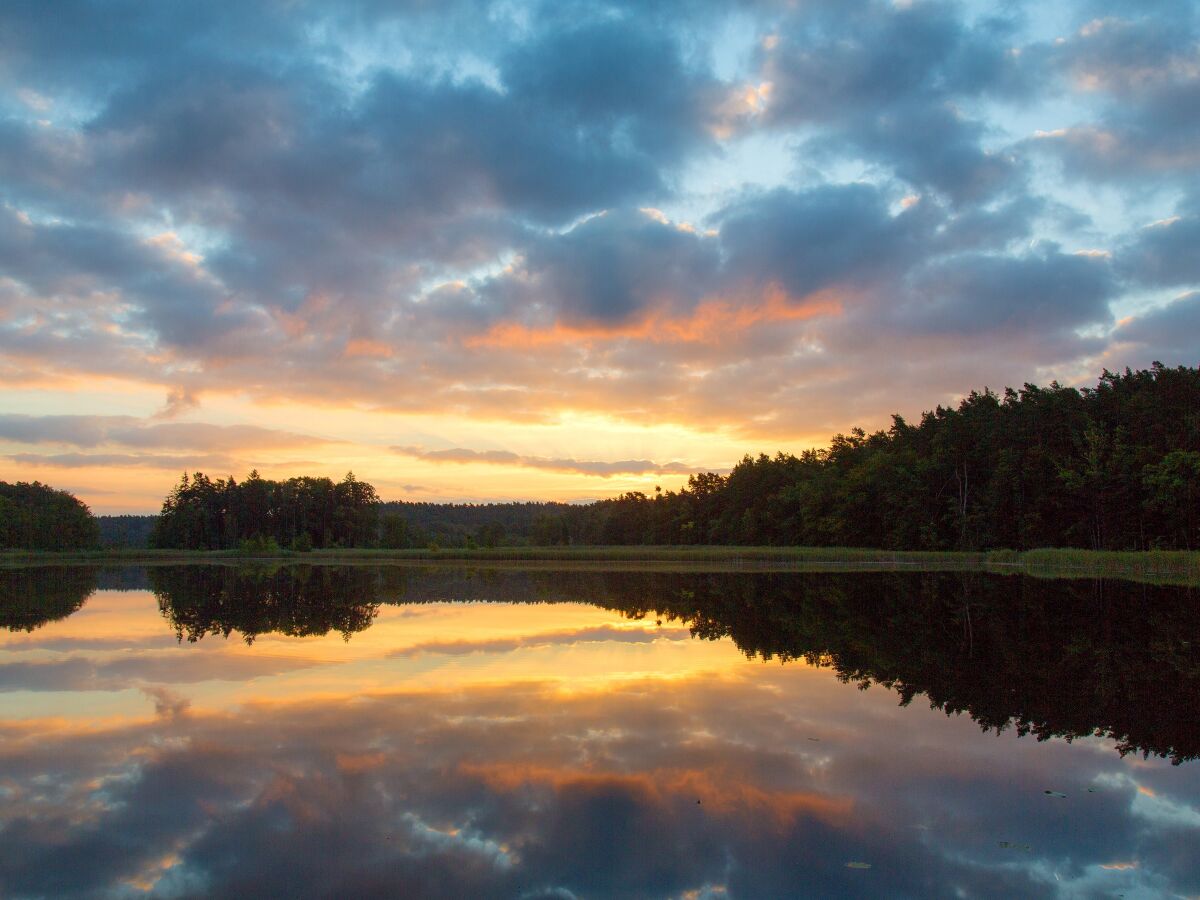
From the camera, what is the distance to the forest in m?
53.0

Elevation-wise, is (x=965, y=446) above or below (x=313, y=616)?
above

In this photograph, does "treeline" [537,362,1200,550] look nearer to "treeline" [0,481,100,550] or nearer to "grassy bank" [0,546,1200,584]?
"grassy bank" [0,546,1200,584]

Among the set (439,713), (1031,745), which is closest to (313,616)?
(439,713)

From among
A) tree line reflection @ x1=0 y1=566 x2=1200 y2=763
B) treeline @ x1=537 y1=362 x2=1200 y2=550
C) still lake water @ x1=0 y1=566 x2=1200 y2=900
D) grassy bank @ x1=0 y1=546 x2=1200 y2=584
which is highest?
treeline @ x1=537 y1=362 x2=1200 y2=550

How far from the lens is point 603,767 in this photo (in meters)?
6.97

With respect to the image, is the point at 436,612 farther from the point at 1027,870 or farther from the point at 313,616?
the point at 1027,870

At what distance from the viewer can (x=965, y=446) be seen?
68.8 metres

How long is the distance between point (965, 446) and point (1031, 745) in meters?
66.7

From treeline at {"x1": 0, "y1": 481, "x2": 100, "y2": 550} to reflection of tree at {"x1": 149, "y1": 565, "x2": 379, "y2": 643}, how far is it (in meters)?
101

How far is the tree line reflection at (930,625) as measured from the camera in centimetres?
952

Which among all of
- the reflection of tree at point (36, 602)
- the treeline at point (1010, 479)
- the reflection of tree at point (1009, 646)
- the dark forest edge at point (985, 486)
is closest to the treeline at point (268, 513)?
the dark forest edge at point (985, 486)

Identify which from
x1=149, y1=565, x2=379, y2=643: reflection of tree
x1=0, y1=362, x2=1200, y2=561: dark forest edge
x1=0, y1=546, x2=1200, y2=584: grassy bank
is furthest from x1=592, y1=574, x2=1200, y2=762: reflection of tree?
x1=0, y1=362, x2=1200, y2=561: dark forest edge

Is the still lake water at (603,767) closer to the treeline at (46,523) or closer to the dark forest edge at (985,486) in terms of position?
the dark forest edge at (985,486)

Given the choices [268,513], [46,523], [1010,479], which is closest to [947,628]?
[1010,479]
